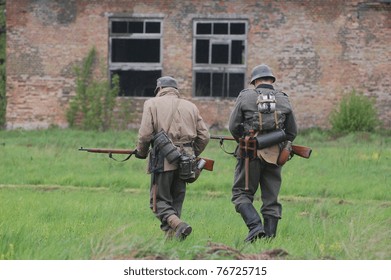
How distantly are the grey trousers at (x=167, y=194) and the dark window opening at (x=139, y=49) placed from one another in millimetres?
14587

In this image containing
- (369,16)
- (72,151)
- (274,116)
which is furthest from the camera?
(369,16)

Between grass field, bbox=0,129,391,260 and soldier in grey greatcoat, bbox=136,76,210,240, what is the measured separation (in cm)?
37

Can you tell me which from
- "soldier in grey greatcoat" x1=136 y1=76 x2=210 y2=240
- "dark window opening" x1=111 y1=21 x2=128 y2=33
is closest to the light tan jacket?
"soldier in grey greatcoat" x1=136 y1=76 x2=210 y2=240

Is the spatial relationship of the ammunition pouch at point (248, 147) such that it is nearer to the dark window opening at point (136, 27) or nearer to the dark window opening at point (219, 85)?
the dark window opening at point (219, 85)

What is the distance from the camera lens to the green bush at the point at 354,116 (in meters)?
23.2

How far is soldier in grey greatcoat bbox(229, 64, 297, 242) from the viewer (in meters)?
9.77

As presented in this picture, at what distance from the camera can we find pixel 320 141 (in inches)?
876

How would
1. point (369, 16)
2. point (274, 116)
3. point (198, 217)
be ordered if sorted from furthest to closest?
point (369, 16), point (198, 217), point (274, 116)

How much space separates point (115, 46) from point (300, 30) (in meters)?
5.05

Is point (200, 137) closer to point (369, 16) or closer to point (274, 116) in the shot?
point (274, 116)

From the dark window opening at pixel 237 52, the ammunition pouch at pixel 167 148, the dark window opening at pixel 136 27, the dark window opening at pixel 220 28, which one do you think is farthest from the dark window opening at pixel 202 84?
the ammunition pouch at pixel 167 148

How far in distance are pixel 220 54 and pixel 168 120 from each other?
575 inches

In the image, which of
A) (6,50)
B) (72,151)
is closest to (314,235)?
(72,151)

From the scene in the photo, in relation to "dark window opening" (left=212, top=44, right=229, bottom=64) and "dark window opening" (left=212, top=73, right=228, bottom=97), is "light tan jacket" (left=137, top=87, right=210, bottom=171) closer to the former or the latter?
"dark window opening" (left=212, top=44, right=229, bottom=64)
